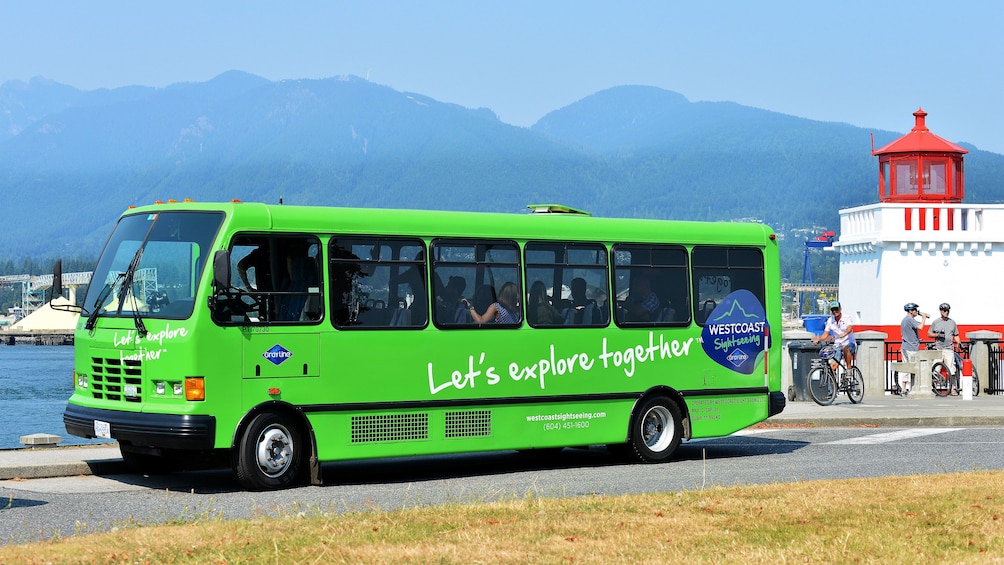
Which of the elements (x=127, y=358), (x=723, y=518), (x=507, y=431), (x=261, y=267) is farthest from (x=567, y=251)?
(x=723, y=518)

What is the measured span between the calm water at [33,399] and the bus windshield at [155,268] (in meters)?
7.12

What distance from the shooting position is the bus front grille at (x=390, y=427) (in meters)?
13.3

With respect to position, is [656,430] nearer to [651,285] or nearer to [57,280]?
[651,285]

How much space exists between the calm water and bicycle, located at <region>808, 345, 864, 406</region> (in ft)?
38.8

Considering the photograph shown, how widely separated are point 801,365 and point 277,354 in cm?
1481

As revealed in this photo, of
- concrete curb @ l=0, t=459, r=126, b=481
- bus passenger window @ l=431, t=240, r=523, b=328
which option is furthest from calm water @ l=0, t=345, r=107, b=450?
bus passenger window @ l=431, t=240, r=523, b=328

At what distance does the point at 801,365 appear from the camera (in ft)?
84.1

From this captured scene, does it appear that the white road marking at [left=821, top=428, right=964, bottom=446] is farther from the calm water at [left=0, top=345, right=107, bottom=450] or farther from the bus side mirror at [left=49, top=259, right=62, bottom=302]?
the calm water at [left=0, top=345, right=107, bottom=450]

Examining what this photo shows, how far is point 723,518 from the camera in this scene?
32.0 ft

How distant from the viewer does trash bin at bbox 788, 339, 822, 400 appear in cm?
2558

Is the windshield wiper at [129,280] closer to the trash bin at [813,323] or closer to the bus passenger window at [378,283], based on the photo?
the bus passenger window at [378,283]

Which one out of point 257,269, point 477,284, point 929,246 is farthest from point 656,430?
point 929,246

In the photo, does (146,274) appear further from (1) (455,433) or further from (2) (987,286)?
(2) (987,286)

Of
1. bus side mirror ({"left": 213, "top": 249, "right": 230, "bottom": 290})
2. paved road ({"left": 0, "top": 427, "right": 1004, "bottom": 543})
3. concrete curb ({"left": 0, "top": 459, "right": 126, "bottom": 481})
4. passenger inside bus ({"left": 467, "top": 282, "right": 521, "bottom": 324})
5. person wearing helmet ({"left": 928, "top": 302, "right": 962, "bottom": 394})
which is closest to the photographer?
paved road ({"left": 0, "top": 427, "right": 1004, "bottom": 543})
